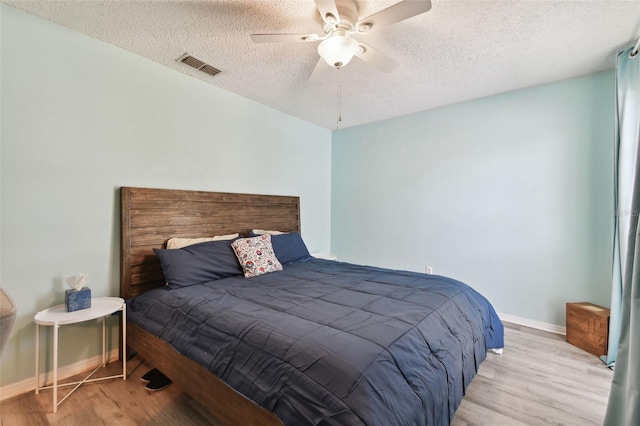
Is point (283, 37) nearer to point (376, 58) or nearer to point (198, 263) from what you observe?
point (376, 58)

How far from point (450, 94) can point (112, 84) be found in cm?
323

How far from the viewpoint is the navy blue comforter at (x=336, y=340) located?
1.08 metres

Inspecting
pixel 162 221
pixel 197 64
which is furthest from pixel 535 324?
pixel 197 64

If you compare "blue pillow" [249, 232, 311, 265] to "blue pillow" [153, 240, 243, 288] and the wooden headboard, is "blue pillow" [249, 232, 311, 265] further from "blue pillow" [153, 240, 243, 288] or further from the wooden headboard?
"blue pillow" [153, 240, 243, 288]

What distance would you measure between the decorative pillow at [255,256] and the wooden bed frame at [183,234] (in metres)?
0.47

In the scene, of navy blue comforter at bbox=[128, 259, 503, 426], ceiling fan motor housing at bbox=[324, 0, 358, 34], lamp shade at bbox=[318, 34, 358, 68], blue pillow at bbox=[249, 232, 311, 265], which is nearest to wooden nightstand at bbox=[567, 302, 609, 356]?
navy blue comforter at bbox=[128, 259, 503, 426]

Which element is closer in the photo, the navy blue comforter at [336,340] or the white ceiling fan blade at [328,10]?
the navy blue comforter at [336,340]

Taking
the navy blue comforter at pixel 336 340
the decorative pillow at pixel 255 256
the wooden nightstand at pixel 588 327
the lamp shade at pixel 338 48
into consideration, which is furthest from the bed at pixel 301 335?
the lamp shade at pixel 338 48

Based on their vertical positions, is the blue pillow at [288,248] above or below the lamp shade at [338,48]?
below

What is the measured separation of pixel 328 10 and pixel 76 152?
2035mm

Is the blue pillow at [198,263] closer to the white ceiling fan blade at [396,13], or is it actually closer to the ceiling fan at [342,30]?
the ceiling fan at [342,30]

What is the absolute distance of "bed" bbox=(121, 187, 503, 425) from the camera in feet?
3.64

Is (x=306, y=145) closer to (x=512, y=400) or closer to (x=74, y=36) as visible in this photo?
(x=74, y=36)

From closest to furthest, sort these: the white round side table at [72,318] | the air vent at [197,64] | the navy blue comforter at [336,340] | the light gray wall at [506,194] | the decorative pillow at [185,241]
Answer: the navy blue comforter at [336,340] → the white round side table at [72,318] → the air vent at [197,64] → the decorative pillow at [185,241] → the light gray wall at [506,194]
